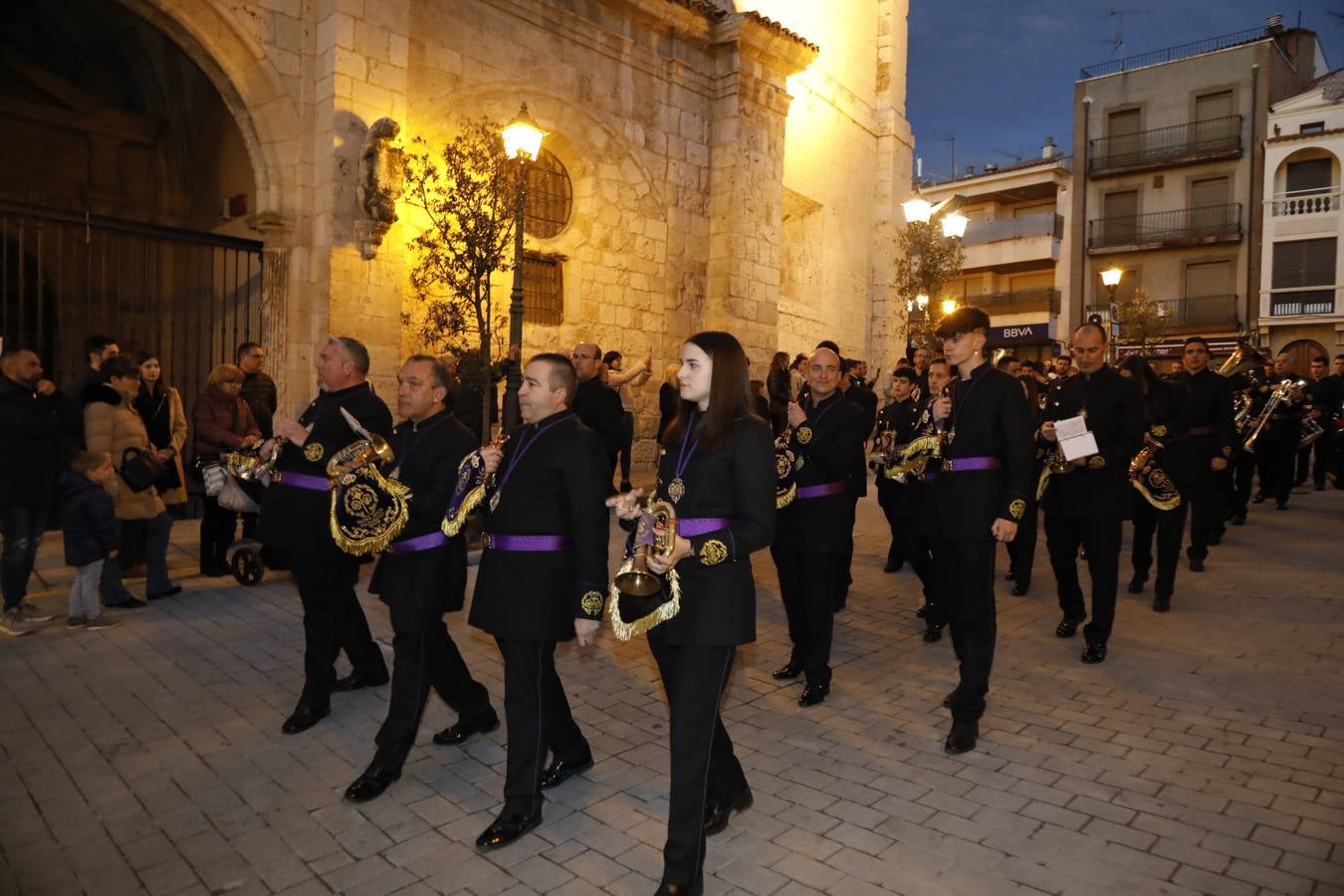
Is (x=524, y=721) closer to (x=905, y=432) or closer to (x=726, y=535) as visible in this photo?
(x=726, y=535)

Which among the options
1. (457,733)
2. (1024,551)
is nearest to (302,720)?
(457,733)

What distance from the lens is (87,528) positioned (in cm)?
662

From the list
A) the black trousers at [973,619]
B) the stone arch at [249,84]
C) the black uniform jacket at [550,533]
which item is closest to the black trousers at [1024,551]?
the black trousers at [973,619]

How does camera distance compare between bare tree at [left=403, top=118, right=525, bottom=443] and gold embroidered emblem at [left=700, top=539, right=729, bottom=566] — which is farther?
bare tree at [left=403, top=118, right=525, bottom=443]

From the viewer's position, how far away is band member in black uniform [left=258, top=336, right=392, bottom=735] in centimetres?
474

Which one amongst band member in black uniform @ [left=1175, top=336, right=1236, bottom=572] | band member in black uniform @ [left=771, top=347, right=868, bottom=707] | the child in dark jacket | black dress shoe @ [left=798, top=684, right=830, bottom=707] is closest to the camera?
black dress shoe @ [left=798, top=684, right=830, bottom=707]

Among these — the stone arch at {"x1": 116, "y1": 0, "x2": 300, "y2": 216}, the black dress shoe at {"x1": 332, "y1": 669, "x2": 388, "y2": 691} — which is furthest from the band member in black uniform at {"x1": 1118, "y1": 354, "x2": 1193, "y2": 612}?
the stone arch at {"x1": 116, "y1": 0, "x2": 300, "y2": 216}

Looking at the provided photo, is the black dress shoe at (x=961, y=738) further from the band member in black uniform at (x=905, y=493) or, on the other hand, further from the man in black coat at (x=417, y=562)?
the man in black coat at (x=417, y=562)

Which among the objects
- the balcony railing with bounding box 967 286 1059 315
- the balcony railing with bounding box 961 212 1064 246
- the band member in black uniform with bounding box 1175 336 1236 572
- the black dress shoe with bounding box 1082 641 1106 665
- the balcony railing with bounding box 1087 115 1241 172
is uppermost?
the balcony railing with bounding box 1087 115 1241 172

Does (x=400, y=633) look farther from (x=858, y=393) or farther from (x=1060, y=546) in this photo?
(x=858, y=393)

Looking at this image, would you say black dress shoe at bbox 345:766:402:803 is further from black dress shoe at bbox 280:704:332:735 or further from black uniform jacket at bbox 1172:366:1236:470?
black uniform jacket at bbox 1172:366:1236:470

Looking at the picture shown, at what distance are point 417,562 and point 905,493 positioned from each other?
204 inches

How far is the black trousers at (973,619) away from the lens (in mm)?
4668

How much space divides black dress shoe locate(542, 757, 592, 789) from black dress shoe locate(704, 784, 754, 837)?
2.64 feet
